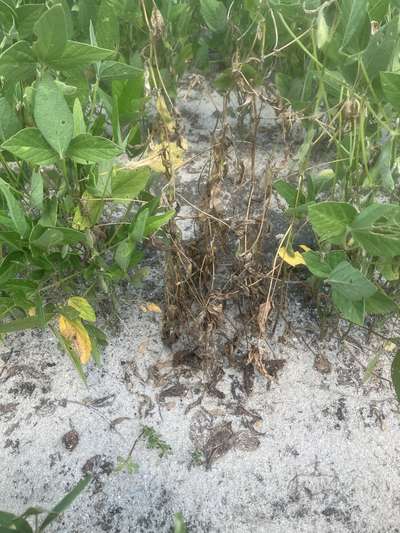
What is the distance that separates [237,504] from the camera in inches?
32.3

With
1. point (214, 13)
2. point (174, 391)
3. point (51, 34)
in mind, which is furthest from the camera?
point (214, 13)

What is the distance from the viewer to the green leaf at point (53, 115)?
0.65 meters

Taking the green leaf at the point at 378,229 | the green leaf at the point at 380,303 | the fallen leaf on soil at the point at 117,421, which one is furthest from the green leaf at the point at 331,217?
the fallen leaf on soil at the point at 117,421

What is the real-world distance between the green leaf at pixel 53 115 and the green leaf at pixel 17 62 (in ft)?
0.14

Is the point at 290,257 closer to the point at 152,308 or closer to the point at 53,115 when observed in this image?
the point at 152,308

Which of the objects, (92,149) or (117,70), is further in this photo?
(117,70)

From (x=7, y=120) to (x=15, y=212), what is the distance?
16cm

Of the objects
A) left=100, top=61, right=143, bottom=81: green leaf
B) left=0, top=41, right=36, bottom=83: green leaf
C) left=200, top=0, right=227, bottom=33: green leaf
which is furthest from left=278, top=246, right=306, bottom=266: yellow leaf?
left=200, top=0, right=227, bottom=33: green leaf

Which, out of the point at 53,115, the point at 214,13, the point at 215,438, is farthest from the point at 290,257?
the point at 214,13

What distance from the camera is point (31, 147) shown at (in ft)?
2.25

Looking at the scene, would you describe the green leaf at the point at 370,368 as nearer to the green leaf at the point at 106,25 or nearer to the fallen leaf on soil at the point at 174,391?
the fallen leaf on soil at the point at 174,391

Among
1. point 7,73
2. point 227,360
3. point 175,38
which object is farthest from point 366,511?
point 175,38

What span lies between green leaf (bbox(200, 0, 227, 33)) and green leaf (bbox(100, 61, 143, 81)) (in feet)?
1.61

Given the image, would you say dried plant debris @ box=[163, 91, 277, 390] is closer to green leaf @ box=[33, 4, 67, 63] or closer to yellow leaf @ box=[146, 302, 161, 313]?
yellow leaf @ box=[146, 302, 161, 313]
